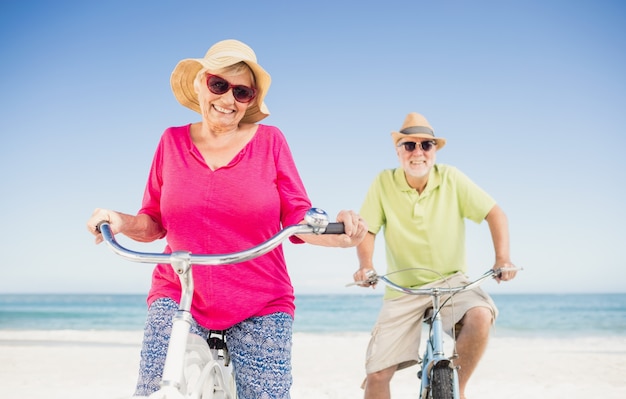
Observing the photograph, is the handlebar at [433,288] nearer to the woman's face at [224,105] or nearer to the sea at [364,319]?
the woman's face at [224,105]

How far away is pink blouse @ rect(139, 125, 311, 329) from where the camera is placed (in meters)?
2.25

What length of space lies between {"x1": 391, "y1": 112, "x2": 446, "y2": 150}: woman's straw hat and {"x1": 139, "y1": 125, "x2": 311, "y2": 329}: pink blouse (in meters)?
2.08

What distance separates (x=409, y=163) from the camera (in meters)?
4.22

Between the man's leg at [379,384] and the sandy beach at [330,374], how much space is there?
336cm

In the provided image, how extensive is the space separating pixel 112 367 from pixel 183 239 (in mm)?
8458

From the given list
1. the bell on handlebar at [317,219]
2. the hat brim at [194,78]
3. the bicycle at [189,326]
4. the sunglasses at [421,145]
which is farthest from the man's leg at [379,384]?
the bell on handlebar at [317,219]

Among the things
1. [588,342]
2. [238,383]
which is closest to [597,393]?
[238,383]

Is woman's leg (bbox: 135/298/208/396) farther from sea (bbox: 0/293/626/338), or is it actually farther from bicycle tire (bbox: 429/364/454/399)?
sea (bbox: 0/293/626/338)

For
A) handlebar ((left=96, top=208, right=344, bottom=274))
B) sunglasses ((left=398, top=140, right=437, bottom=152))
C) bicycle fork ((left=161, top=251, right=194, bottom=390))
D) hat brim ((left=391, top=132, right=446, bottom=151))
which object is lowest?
bicycle fork ((left=161, top=251, right=194, bottom=390))

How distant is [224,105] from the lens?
2402 millimetres

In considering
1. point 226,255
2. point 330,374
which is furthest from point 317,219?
point 330,374

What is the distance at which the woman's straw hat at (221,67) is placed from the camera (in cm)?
237

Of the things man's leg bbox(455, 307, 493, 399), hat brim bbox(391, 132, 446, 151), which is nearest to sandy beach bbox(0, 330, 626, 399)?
man's leg bbox(455, 307, 493, 399)

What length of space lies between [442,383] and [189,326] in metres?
2.06
